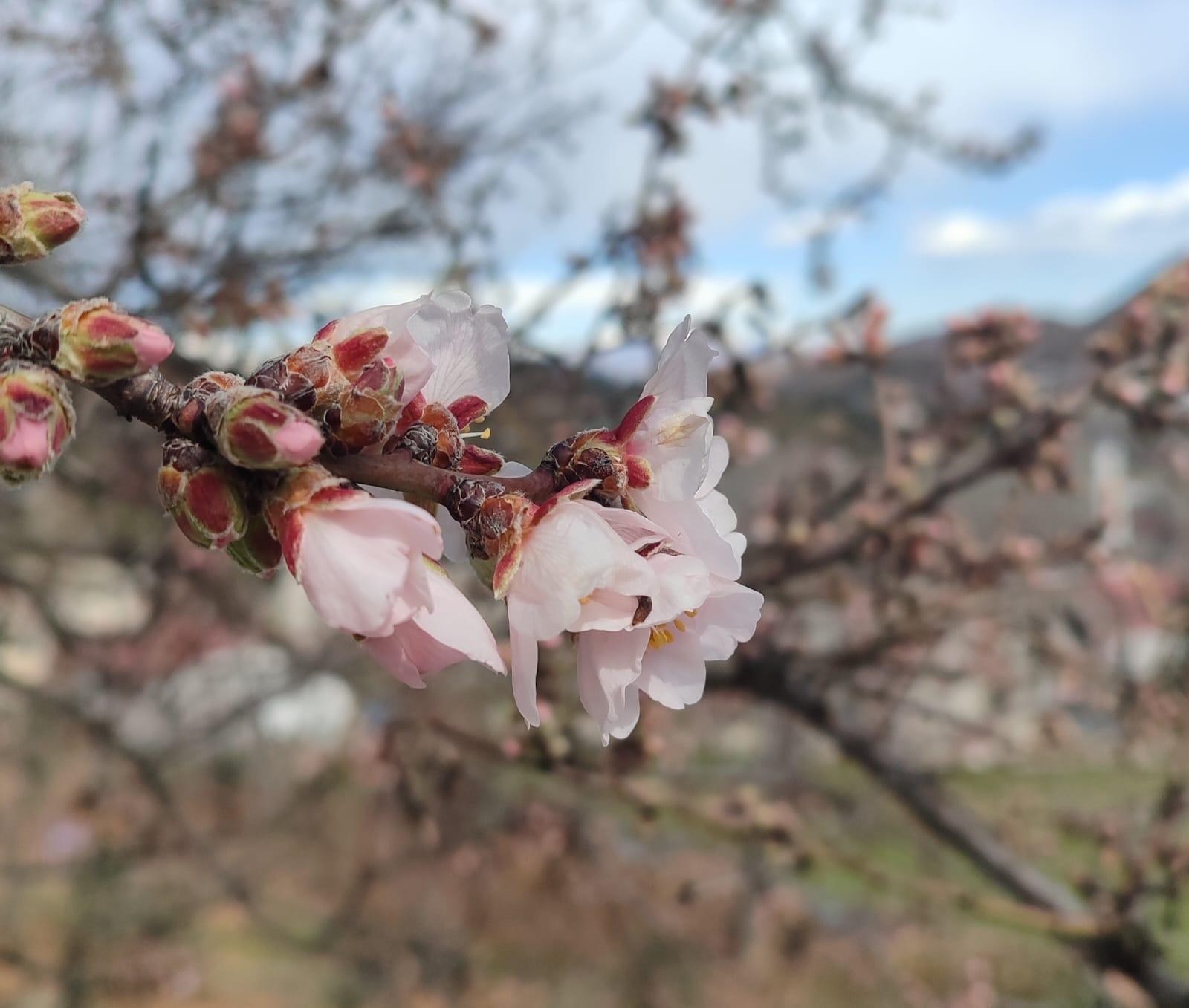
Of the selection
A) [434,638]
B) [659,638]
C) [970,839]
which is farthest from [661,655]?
[970,839]

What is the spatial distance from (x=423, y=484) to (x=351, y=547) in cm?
8

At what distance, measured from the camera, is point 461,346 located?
2.64ft

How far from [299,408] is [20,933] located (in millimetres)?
7083

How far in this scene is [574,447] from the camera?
766mm

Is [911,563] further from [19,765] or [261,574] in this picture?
[19,765]

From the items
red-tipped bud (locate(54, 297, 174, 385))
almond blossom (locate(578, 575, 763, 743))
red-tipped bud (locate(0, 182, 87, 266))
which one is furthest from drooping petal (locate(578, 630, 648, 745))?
red-tipped bud (locate(0, 182, 87, 266))

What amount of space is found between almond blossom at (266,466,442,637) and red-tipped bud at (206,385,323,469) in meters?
0.04

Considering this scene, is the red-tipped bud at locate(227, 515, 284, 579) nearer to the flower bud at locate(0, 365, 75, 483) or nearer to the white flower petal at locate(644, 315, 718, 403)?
the flower bud at locate(0, 365, 75, 483)

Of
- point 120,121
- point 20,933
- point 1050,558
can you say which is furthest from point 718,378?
point 20,933

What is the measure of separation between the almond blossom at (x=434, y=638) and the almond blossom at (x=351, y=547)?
0.10 feet

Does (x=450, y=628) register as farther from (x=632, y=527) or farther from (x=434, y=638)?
(x=632, y=527)

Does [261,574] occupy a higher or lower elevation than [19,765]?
higher

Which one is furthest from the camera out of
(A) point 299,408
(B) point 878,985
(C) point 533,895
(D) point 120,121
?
(B) point 878,985

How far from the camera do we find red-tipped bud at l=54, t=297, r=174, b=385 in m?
0.65
